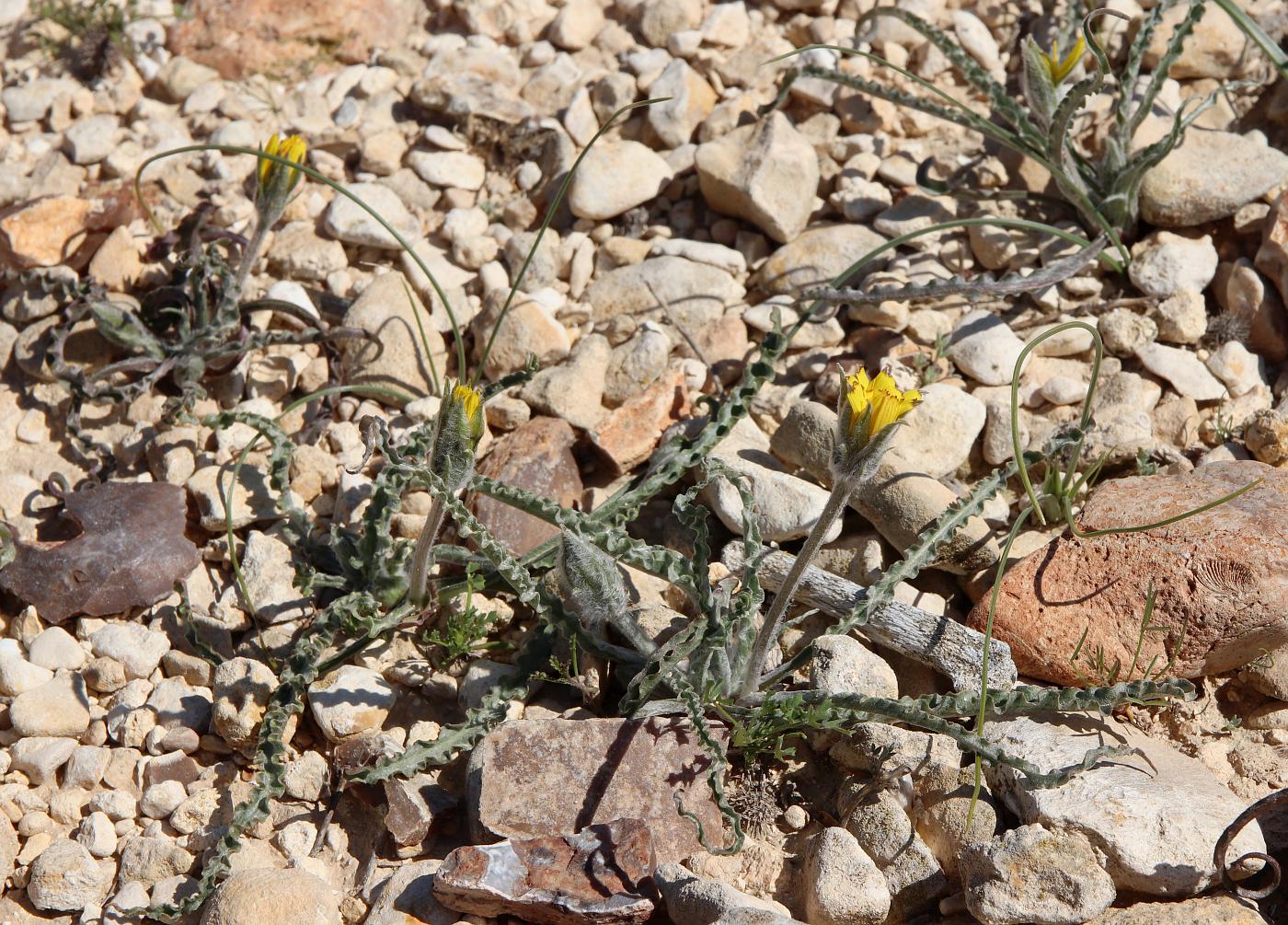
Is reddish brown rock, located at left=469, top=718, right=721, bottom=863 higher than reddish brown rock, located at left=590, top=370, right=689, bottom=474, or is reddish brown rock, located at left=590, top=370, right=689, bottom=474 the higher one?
reddish brown rock, located at left=590, top=370, right=689, bottom=474

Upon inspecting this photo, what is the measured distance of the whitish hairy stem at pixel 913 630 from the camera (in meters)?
2.73

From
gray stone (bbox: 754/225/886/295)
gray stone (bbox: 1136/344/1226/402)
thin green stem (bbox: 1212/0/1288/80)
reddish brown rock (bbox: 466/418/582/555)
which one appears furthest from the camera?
gray stone (bbox: 754/225/886/295)

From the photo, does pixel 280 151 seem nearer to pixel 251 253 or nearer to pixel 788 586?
pixel 251 253

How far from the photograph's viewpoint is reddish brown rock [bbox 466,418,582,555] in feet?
10.5

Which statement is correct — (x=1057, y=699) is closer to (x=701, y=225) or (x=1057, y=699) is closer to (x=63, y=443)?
(x=701, y=225)

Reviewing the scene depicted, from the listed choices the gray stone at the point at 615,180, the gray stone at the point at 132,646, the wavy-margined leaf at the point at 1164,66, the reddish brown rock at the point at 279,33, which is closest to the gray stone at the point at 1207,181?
the wavy-margined leaf at the point at 1164,66

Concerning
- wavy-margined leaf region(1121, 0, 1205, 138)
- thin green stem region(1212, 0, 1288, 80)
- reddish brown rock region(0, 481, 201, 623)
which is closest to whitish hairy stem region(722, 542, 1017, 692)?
thin green stem region(1212, 0, 1288, 80)

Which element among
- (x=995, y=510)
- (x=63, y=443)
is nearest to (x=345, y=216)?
(x=63, y=443)

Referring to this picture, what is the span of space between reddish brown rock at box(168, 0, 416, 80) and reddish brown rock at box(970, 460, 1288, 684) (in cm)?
338

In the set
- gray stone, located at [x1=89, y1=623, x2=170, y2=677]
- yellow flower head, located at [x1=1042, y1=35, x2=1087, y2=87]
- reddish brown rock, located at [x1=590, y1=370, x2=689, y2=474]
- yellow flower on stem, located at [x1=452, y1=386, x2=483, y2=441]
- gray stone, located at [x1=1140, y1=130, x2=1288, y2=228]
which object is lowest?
gray stone, located at [x1=89, y1=623, x2=170, y2=677]

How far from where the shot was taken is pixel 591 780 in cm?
263

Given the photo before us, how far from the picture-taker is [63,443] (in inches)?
143

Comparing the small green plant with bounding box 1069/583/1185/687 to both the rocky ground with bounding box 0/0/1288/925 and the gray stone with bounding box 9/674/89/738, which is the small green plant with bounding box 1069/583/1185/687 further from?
the gray stone with bounding box 9/674/89/738

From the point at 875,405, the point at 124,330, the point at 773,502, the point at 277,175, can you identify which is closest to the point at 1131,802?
the point at 875,405
